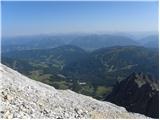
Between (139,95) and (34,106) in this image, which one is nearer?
(34,106)

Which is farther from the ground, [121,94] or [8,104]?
[8,104]

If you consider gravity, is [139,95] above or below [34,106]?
below

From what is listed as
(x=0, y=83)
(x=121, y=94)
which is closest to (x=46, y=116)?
(x=0, y=83)

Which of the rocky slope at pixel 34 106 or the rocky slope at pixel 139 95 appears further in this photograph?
the rocky slope at pixel 139 95

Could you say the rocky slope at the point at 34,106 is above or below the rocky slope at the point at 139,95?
above

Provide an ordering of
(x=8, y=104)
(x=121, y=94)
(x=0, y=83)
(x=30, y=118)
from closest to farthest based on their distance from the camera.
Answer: (x=30, y=118)
(x=8, y=104)
(x=0, y=83)
(x=121, y=94)

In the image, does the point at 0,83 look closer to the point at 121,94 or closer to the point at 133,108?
the point at 133,108

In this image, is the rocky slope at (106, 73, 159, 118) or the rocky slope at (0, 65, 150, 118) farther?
A: the rocky slope at (106, 73, 159, 118)

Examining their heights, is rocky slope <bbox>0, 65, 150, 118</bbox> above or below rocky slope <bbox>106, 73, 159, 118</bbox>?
above
